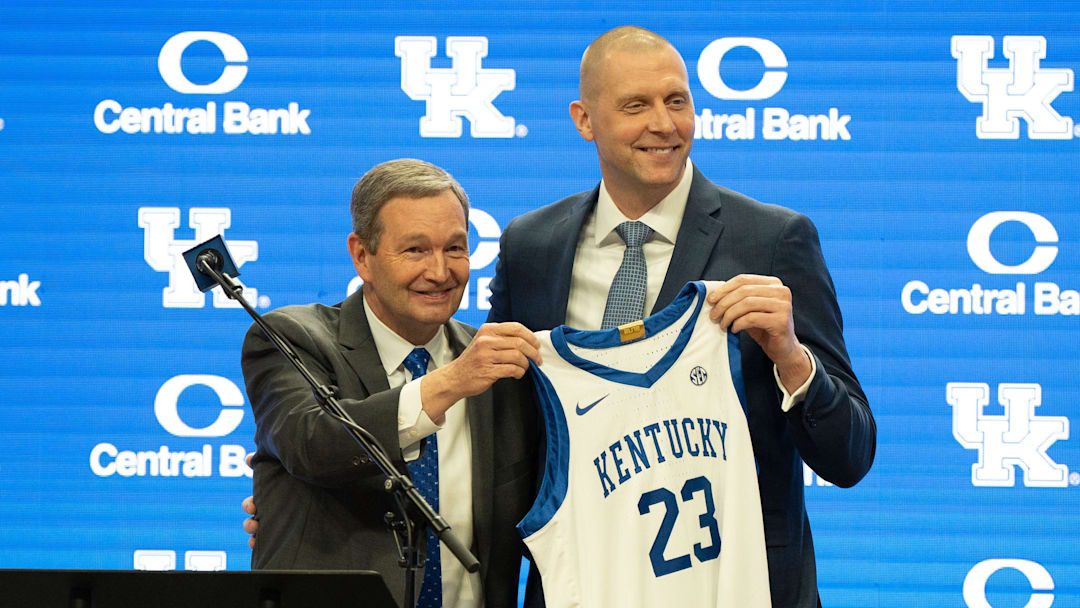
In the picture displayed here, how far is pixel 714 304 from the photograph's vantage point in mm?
2303

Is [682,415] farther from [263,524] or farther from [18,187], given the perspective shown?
[18,187]

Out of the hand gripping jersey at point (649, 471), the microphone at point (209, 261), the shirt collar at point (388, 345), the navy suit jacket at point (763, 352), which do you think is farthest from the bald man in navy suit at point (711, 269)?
the microphone at point (209, 261)

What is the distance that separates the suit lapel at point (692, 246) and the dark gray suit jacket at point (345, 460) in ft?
1.31

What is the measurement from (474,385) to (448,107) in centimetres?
199

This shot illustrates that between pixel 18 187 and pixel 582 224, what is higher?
pixel 18 187

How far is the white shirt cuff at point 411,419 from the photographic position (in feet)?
7.16

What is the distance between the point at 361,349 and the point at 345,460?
12.3 inches

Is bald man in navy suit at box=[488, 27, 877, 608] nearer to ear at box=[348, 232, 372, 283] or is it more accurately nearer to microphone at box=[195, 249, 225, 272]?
ear at box=[348, 232, 372, 283]

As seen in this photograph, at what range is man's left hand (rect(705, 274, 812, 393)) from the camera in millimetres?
2156

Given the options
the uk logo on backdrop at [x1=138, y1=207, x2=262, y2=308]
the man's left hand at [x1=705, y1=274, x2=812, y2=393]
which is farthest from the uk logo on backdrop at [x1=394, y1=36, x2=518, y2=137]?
the man's left hand at [x1=705, y1=274, x2=812, y2=393]

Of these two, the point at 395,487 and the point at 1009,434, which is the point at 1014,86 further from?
the point at 395,487

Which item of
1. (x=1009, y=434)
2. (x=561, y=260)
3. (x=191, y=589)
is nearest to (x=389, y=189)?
(x=561, y=260)

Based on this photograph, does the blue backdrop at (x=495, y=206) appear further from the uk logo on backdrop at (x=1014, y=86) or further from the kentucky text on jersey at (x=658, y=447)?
the kentucky text on jersey at (x=658, y=447)

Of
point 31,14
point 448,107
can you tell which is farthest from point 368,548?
point 31,14
